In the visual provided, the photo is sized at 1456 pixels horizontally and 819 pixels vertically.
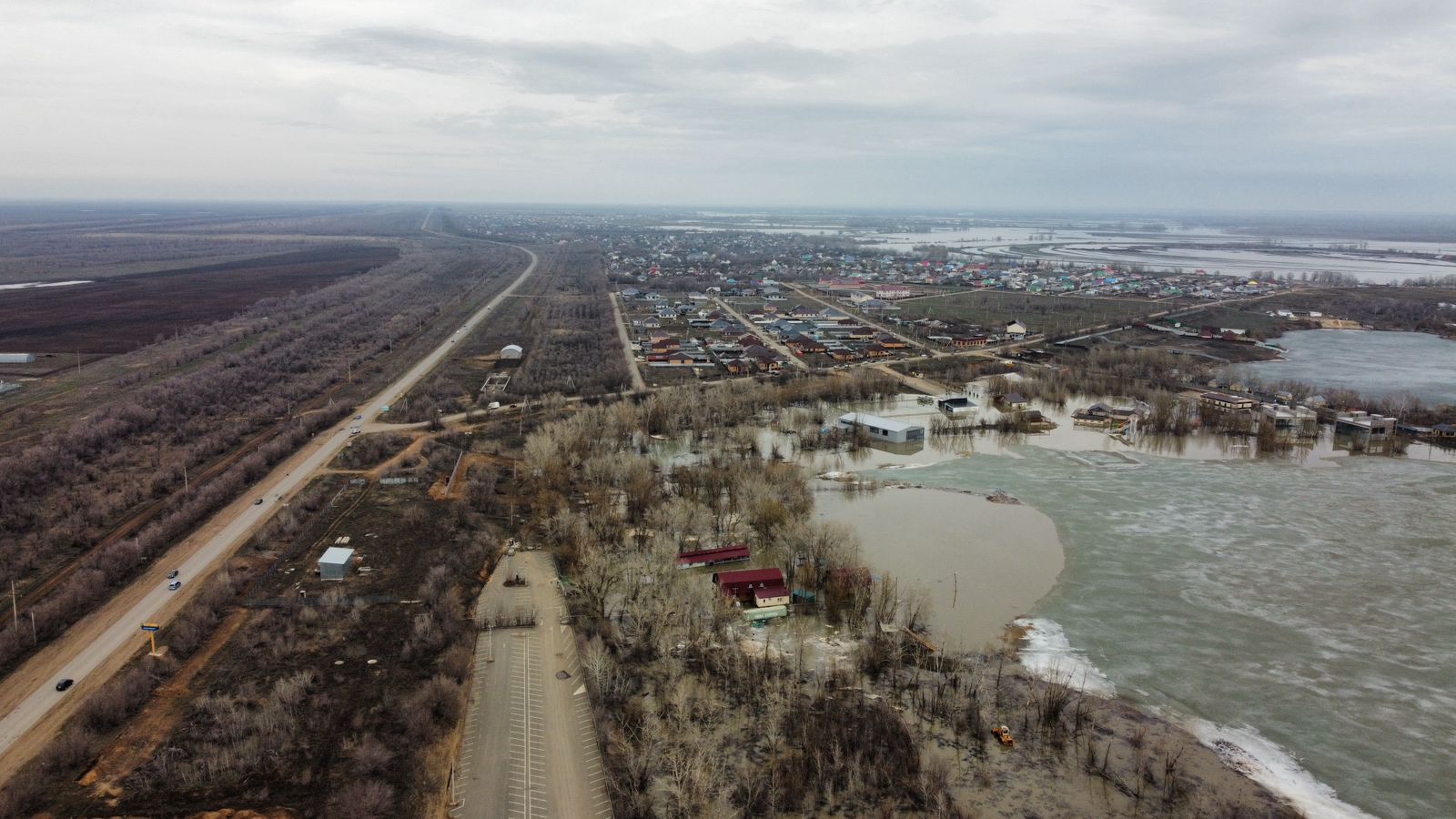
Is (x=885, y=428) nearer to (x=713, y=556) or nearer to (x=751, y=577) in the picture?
(x=713, y=556)

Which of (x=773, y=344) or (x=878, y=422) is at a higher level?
(x=773, y=344)

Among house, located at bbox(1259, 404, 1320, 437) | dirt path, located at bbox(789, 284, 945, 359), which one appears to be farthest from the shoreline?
dirt path, located at bbox(789, 284, 945, 359)

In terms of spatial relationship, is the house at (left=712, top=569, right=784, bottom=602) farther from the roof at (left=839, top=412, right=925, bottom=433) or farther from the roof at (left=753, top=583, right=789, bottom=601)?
the roof at (left=839, top=412, right=925, bottom=433)

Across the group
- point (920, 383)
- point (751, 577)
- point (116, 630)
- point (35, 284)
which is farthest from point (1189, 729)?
point (35, 284)

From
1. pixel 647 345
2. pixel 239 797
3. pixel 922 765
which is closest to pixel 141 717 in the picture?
pixel 239 797

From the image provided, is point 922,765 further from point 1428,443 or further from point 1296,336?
point 1296,336
